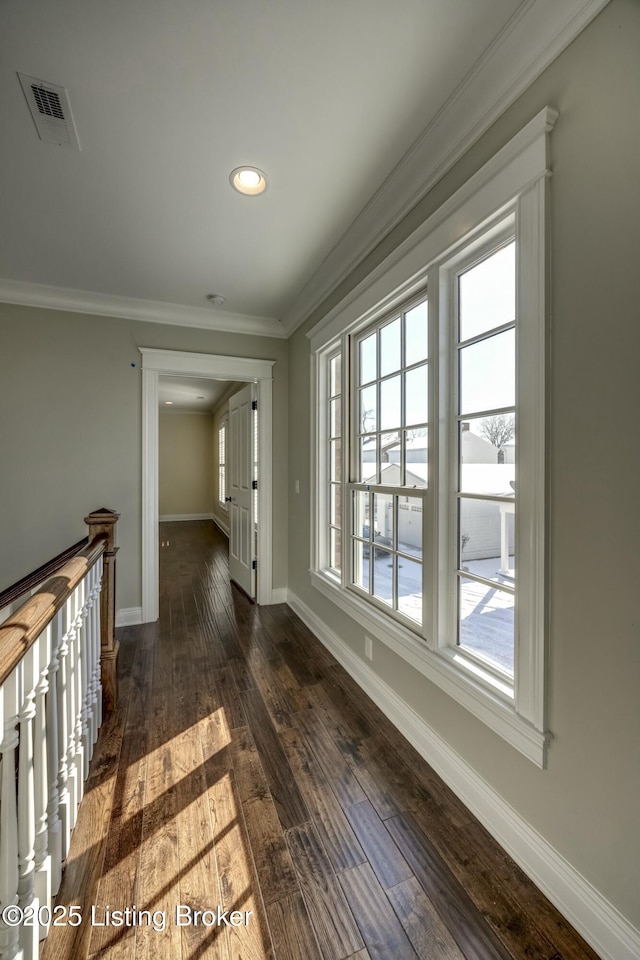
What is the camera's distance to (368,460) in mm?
2439

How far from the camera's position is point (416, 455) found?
197 centimetres

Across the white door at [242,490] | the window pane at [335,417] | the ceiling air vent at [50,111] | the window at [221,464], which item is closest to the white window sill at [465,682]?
the window pane at [335,417]

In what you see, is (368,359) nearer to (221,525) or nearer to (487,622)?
(487,622)

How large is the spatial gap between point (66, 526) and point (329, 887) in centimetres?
298

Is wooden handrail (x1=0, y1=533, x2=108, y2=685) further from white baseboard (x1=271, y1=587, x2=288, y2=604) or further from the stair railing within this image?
white baseboard (x1=271, y1=587, x2=288, y2=604)

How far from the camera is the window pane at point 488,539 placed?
143 cm

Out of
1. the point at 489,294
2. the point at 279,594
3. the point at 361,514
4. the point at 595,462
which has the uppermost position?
the point at 489,294

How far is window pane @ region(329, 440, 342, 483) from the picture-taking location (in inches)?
113

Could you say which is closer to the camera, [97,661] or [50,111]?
[50,111]

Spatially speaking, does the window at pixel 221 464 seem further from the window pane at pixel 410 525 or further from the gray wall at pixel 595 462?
the gray wall at pixel 595 462

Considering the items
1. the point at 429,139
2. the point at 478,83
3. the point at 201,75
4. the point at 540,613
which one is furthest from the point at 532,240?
the point at 201,75

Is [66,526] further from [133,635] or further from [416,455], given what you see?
[416,455]

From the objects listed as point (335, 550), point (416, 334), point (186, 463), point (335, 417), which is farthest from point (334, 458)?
point (186, 463)

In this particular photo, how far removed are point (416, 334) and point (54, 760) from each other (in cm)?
228
